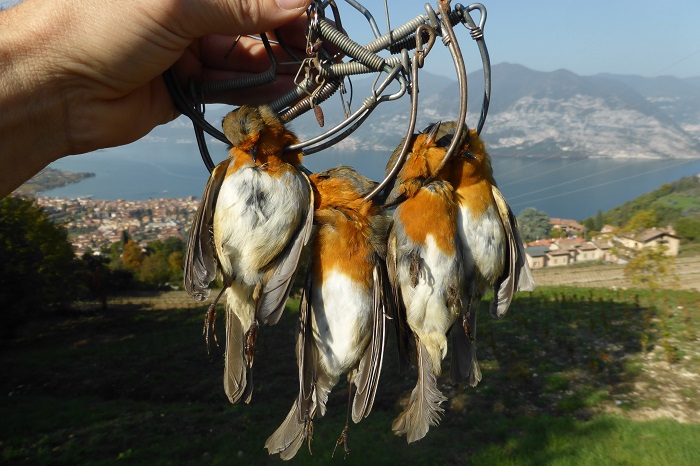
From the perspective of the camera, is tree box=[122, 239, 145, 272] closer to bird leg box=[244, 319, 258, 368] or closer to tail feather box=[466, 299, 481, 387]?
bird leg box=[244, 319, 258, 368]

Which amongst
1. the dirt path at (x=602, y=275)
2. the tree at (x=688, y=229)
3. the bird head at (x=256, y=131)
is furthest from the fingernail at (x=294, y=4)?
the tree at (x=688, y=229)

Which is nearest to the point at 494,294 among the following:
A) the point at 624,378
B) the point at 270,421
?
the point at 270,421

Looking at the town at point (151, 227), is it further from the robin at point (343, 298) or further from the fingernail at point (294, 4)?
the robin at point (343, 298)

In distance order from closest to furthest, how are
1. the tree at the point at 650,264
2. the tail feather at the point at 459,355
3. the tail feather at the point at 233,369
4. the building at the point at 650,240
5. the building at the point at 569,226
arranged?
the tail feather at the point at 233,369 < the tail feather at the point at 459,355 < the tree at the point at 650,264 < the building at the point at 650,240 < the building at the point at 569,226

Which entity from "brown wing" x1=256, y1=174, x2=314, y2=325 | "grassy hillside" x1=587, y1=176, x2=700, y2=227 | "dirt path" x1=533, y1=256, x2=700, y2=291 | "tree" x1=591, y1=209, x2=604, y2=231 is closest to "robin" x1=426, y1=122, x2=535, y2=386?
"brown wing" x1=256, y1=174, x2=314, y2=325

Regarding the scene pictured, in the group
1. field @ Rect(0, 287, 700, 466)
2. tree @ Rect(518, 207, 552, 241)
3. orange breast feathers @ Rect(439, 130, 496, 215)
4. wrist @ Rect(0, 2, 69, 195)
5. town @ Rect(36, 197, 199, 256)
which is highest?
wrist @ Rect(0, 2, 69, 195)

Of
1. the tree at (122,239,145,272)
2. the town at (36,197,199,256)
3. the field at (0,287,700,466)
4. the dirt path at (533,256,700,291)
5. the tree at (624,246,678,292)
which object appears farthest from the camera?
the town at (36,197,199,256)

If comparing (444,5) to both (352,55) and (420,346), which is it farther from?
(420,346)
